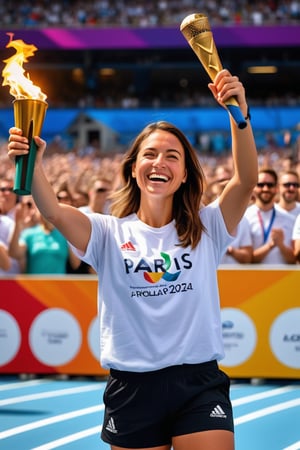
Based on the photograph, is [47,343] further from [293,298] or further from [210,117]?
[210,117]

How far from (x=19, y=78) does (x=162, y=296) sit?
94 cm

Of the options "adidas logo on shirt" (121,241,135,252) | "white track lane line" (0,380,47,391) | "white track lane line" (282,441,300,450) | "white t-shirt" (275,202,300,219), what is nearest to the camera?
"adidas logo on shirt" (121,241,135,252)

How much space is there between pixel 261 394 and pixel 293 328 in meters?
0.70

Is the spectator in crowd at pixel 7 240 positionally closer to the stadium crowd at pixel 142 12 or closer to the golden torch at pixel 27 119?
the golden torch at pixel 27 119

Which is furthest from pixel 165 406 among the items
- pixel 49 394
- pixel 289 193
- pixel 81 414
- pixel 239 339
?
pixel 289 193

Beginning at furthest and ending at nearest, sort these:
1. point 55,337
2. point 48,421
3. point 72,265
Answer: point 72,265 < point 55,337 < point 48,421

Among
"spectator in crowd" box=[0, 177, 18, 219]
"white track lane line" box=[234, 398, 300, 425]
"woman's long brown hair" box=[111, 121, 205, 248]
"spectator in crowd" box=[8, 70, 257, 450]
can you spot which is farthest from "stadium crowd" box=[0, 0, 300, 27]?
"spectator in crowd" box=[8, 70, 257, 450]

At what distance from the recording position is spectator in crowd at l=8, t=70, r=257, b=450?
277 centimetres

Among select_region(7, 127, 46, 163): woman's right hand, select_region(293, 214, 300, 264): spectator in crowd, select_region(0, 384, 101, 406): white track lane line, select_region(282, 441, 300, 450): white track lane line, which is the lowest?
select_region(282, 441, 300, 450): white track lane line

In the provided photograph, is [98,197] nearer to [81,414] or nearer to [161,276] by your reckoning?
[81,414]

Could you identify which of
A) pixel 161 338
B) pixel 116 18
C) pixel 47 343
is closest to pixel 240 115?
pixel 161 338

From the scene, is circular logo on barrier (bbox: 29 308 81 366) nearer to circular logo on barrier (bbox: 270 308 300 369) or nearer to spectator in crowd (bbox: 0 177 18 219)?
spectator in crowd (bbox: 0 177 18 219)

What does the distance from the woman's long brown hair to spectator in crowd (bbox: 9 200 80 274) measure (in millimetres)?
4128

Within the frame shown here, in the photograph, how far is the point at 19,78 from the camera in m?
2.66
